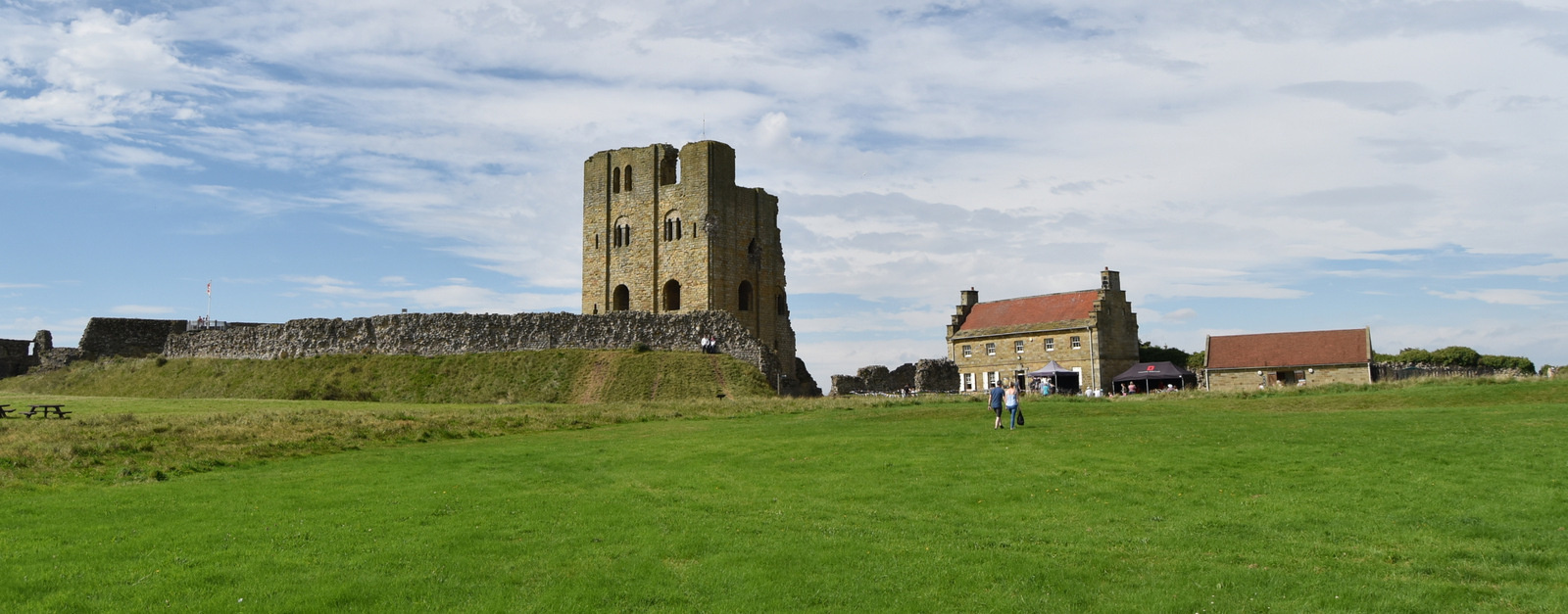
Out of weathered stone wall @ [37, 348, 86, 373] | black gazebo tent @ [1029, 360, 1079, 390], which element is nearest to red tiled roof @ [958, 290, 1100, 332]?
black gazebo tent @ [1029, 360, 1079, 390]

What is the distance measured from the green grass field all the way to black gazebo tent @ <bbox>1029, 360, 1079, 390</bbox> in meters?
31.4

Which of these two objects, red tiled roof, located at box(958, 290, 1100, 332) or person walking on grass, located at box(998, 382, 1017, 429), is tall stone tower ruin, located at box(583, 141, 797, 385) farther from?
person walking on grass, located at box(998, 382, 1017, 429)

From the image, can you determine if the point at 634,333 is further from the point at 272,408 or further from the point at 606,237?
the point at 272,408

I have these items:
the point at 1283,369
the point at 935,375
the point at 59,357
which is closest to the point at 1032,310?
the point at 935,375

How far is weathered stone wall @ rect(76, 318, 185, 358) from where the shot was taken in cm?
6456

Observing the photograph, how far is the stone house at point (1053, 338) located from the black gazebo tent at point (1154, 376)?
1720 millimetres

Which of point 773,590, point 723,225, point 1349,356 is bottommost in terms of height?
point 773,590

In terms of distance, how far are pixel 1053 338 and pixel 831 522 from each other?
52351mm

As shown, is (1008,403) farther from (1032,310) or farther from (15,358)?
(15,358)

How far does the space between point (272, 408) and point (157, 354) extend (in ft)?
117

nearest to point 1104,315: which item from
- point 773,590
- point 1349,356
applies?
point 1349,356

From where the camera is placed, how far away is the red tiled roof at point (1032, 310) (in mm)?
62616

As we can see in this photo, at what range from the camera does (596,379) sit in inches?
1806

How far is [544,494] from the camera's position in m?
15.2
